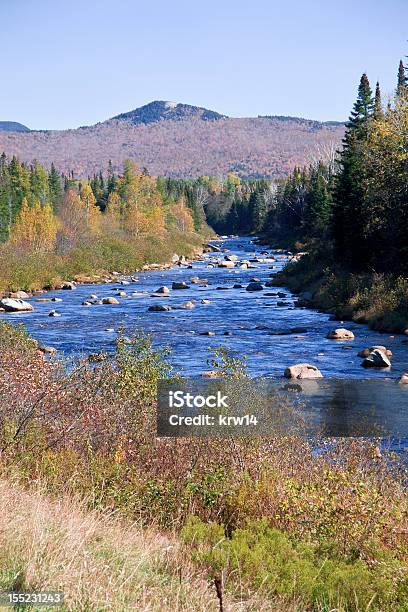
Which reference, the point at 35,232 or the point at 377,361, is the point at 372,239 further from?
the point at 35,232

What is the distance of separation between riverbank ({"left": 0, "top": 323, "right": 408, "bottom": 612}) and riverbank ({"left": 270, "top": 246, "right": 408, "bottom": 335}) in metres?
19.7

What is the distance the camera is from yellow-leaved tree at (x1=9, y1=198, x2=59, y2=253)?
65350 mm

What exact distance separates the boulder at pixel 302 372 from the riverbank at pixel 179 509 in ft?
27.8

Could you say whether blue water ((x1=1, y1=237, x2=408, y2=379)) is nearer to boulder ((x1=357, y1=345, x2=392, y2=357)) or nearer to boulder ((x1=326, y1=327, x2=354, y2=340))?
boulder ((x1=357, y1=345, x2=392, y2=357))

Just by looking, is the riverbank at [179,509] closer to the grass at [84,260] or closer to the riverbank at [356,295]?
the riverbank at [356,295]

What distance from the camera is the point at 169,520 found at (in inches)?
340

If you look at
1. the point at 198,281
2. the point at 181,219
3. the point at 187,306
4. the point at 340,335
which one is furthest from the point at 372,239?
the point at 181,219

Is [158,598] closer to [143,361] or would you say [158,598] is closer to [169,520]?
[169,520]

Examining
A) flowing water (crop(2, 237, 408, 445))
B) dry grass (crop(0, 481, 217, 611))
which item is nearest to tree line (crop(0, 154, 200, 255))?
flowing water (crop(2, 237, 408, 445))

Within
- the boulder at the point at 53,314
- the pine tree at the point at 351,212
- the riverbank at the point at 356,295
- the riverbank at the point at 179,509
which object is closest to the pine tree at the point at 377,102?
the pine tree at the point at 351,212

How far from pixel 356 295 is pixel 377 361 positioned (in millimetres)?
13139

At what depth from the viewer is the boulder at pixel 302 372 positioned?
21631 millimetres

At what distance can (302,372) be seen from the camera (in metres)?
21.8

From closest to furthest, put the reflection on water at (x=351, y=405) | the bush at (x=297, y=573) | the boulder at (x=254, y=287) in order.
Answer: the bush at (x=297, y=573)
the reflection on water at (x=351, y=405)
the boulder at (x=254, y=287)
